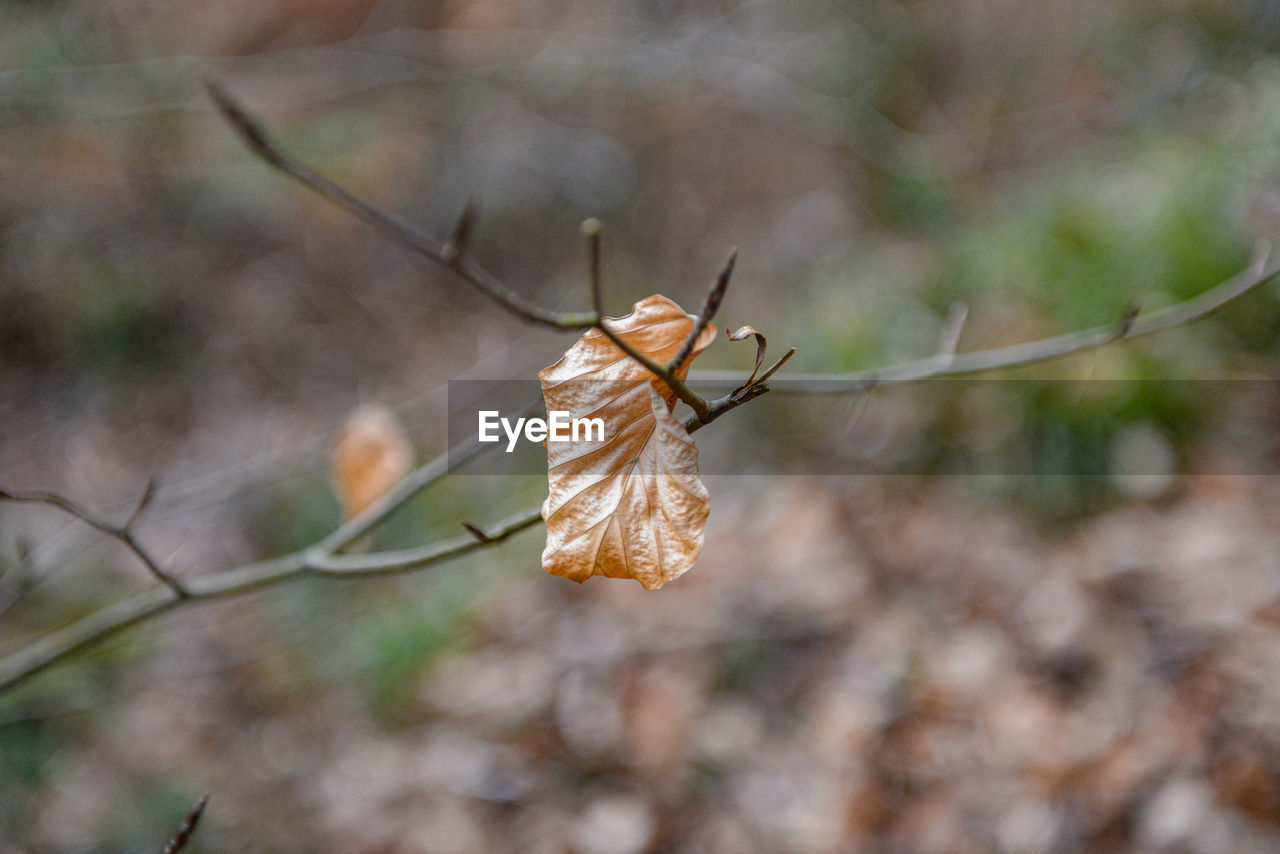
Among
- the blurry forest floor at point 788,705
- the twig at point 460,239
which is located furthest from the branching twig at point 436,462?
the blurry forest floor at point 788,705

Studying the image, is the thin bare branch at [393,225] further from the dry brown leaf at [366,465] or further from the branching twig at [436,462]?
the dry brown leaf at [366,465]

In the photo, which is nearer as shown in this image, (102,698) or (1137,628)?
(1137,628)

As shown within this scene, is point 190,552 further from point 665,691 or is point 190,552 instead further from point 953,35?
point 953,35

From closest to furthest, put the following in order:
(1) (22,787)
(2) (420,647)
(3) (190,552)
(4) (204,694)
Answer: (1) (22,787) → (2) (420,647) → (4) (204,694) → (3) (190,552)

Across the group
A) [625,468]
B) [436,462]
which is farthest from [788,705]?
[625,468]

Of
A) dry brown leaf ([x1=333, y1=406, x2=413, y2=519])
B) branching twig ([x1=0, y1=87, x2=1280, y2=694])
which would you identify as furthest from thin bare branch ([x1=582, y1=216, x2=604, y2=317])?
dry brown leaf ([x1=333, y1=406, x2=413, y2=519])

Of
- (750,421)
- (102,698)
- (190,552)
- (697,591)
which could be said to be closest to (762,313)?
(750,421)
